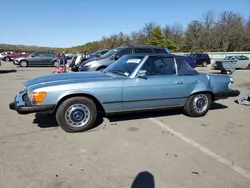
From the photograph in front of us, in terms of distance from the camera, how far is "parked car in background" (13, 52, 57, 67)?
81.1 feet

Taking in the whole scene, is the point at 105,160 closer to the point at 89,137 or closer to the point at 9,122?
the point at 89,137

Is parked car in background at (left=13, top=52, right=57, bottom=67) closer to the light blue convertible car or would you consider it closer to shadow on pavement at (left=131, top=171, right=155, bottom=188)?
the light blue convertible car

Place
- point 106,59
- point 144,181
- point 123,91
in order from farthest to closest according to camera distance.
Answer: point 106,59, point 123,91, point 144,181

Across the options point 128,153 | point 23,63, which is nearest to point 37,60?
point 23,63

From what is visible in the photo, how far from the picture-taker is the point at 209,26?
69.4 m

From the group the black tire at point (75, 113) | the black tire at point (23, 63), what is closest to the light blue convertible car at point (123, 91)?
the black tire at point (75, 113)

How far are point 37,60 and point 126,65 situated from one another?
21875 mm

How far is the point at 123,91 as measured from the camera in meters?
4.95

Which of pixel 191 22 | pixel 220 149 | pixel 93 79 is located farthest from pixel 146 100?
pixel 191 22

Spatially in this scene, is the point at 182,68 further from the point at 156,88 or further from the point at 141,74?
the point at 141,74

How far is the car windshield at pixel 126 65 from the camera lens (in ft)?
17.4

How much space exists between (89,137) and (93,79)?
117 cm

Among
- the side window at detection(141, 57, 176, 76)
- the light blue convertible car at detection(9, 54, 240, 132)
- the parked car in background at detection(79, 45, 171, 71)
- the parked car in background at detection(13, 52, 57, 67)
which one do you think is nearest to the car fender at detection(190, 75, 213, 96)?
the light blue convertible car at detection(9, 54, 240, 132)

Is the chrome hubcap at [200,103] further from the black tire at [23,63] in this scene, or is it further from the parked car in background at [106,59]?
the black tire at [23,63]
